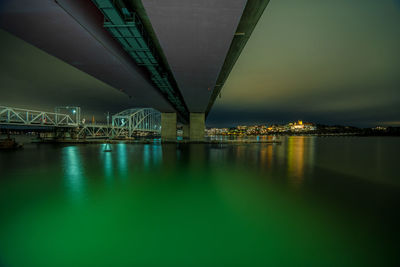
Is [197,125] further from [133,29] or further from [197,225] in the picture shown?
[197,225]

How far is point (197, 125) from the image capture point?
37.7 m

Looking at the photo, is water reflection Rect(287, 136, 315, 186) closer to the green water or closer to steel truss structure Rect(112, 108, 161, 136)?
the green water

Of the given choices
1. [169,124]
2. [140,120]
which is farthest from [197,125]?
[140,120]

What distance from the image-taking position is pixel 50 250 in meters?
3.21

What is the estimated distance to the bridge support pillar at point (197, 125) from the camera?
37188mm

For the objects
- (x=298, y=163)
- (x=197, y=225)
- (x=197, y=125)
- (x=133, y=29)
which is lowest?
(x=298, y=163)

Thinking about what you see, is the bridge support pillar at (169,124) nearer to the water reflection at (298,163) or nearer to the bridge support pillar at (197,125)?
the bridge support pillar at (197,125)

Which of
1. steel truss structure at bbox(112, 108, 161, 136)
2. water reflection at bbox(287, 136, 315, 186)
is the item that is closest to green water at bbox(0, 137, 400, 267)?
water reflection at bbox(287, 136, 315, 186)

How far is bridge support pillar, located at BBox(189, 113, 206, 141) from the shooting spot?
37.2m

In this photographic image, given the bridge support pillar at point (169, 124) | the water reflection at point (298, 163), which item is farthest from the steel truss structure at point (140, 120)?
the water reflection at point (298, 163)

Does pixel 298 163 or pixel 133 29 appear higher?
pixel 133 29

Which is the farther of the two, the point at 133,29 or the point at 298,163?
the point at 298,163

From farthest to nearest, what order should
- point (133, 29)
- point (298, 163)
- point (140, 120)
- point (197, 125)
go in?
point (140, 120) → point (197, 125) → point (298, 163) → point (133, 29)

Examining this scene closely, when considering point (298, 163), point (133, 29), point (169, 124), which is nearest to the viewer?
point (133, 29)
